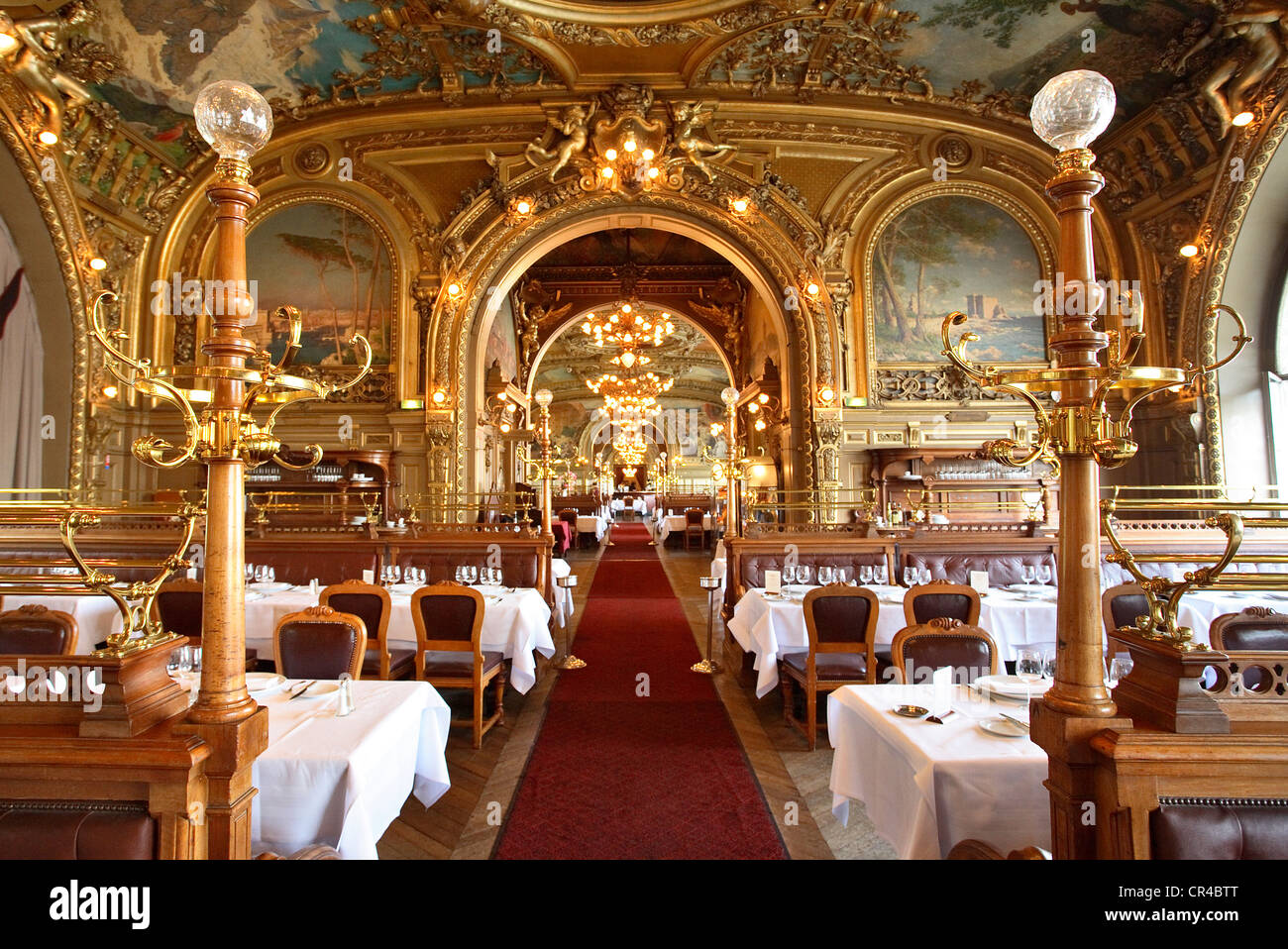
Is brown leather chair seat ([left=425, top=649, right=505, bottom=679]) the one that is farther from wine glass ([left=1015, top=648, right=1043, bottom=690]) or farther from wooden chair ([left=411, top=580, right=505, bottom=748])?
wine glass ([left=1015, top=648, right=1043, bottom=690])

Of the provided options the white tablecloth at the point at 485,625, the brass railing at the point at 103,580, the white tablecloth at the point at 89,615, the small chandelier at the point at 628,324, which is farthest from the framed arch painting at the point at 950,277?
the brass railing at the point at 103,580

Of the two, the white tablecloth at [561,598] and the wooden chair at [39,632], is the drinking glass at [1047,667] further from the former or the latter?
the white tablecloth at [561,598]

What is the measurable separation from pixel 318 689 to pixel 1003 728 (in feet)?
8.98

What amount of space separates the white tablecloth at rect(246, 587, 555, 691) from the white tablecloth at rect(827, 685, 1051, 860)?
3031 mm

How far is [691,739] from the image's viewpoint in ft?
14.0

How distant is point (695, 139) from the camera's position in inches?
437

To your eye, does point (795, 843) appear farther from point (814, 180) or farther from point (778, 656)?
point (814, 180)

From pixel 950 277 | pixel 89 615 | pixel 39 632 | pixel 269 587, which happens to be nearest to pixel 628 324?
pixel 950 277

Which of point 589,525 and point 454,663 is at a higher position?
point 589,525

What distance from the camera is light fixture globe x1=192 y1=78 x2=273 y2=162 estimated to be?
1625 millimetres

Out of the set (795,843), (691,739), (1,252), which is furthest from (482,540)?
(1,252)

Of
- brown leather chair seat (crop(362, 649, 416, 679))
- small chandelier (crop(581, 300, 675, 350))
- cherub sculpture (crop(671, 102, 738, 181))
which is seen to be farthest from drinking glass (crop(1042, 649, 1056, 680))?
small chandelier (crop(581, 300, 675, 350))

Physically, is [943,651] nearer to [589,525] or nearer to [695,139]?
[695,139]

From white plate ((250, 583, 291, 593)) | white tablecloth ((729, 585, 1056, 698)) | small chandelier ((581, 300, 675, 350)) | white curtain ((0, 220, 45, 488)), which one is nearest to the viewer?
white tablecloth ((729, 585, 1056, 698))
